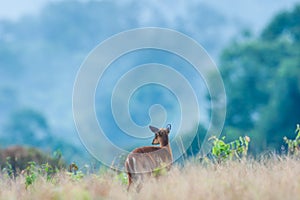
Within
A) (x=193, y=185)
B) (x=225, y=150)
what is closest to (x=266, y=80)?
(x=225, y=150)

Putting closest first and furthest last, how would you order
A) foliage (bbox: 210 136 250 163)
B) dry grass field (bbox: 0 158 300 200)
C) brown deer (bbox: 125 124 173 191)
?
dry grass field (bbox: 0 158 300 200)
brown deer (bbox: 125 124 173 191)
foliage (bbox: 210 136 250 163)

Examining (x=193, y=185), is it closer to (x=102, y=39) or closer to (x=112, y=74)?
(x=112, y=74)

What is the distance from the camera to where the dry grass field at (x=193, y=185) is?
5906mm

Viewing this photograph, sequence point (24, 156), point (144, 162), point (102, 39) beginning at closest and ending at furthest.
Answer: point (144, 162), point (24, 156), point (102, 39)

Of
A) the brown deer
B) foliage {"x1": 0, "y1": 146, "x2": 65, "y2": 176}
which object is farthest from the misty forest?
the brown deer

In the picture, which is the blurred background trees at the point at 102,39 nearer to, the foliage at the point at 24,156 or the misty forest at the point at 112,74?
the misty forest at the point at 112,74

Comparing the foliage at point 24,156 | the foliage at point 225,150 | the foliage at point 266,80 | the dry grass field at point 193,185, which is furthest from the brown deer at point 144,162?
the foliage at point 266,80

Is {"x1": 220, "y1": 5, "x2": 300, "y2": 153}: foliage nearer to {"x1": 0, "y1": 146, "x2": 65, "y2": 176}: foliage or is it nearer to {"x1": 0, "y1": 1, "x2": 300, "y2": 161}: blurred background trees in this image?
{"x1": 0, "y1": 1, "x2": 300, "y2": 161}: blurred background trees

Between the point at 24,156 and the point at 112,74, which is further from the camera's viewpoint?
the point at 112,74

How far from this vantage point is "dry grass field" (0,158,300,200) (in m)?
5.91

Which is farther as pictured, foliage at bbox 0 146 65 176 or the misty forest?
the misty forest

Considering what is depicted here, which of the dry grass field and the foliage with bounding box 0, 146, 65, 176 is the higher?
the foliage with bounding box 0, 146, 65, 176

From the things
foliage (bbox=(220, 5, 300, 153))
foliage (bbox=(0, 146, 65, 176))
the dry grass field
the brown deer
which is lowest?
the dry grass field

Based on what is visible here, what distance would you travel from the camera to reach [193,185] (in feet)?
20.5
